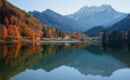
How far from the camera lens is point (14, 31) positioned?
401 ft

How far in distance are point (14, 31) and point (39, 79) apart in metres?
113

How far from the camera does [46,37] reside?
190500 mm

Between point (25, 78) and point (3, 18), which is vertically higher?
point (3, 18)

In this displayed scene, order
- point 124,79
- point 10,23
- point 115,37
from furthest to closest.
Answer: point 115,37 < point 10,23 < point 124,79

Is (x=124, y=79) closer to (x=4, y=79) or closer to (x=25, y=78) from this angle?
(x=25, y=78)

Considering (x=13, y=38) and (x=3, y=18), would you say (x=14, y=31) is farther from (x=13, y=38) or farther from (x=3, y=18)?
(x=3, y=18)

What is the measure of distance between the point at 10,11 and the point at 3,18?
20.5 meters

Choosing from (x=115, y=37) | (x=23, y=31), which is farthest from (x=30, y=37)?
(x=115, y=37)

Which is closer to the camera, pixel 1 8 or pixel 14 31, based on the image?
pixel 14 31

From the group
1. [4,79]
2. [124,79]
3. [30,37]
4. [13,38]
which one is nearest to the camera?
[4,79]

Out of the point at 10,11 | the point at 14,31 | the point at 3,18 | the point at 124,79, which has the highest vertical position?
the point at 10,11

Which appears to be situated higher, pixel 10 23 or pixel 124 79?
pixel 10 23

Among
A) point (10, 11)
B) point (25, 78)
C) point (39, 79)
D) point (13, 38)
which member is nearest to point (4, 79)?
point (25, 78)

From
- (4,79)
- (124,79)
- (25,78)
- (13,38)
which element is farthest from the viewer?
(13,38)
